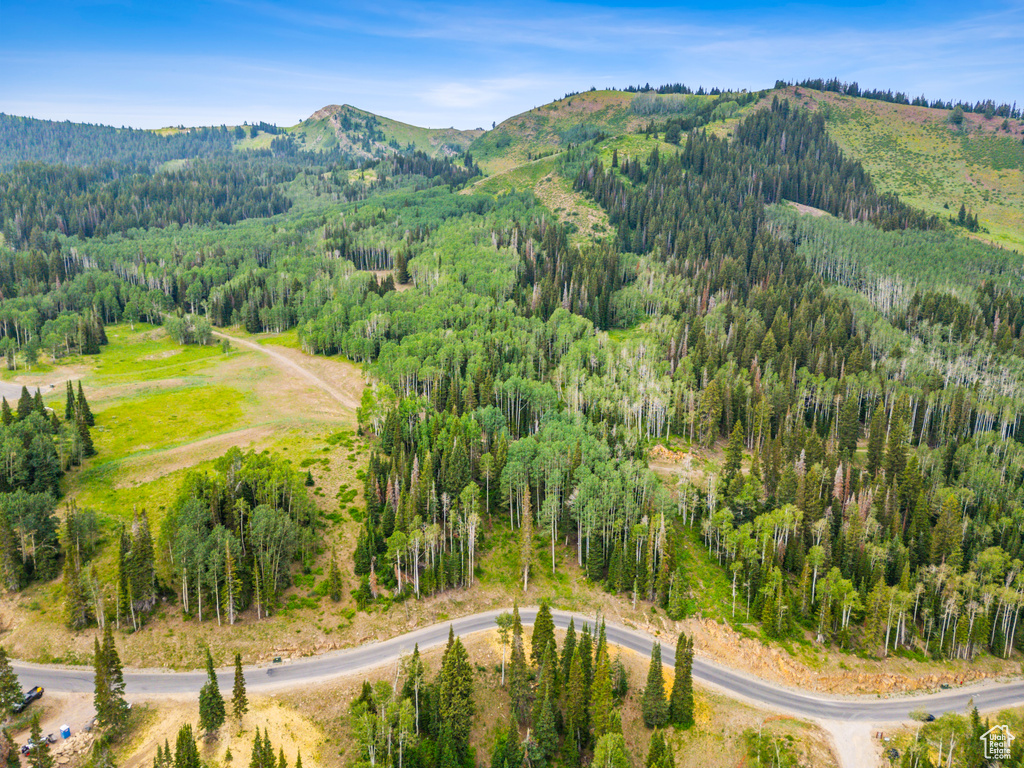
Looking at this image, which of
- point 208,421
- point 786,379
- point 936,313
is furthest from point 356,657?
point 936,313

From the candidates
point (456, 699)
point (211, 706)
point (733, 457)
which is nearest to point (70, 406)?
point (211, 706)

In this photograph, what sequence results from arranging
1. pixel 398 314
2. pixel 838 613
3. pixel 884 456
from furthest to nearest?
pixel 398 314, pixel 884 456, pixel 838 613

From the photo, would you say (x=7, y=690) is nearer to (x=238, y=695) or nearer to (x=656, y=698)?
(x=238, y=695)

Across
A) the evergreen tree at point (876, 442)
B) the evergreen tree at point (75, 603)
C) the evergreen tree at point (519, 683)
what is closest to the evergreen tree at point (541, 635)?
the evergreen tree at point (519, 683)

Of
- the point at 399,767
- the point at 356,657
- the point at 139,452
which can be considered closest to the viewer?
the point at 399,767

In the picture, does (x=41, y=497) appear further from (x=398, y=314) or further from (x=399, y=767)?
(x=398, y=314)

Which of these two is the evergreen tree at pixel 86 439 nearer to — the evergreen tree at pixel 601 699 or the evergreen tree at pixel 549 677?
the evergreen tree at pixel 549 677
